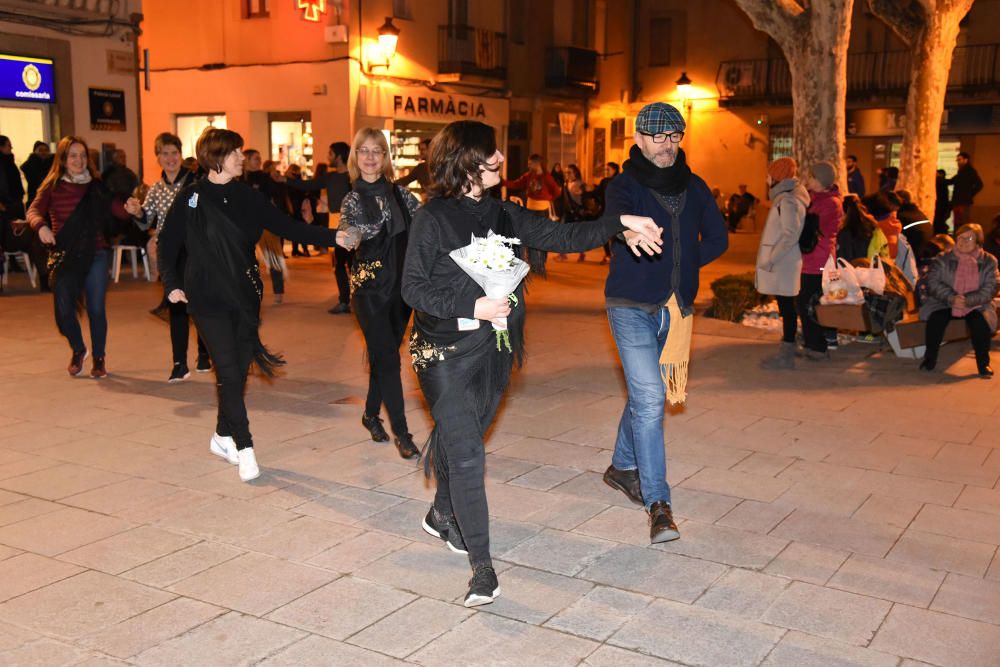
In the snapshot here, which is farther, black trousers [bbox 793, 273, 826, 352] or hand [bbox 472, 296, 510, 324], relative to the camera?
black trousers [bbox 793, 273, 826, 352]

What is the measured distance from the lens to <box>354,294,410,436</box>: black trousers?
6.00m

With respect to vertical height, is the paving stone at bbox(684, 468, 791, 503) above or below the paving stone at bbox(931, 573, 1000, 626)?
above

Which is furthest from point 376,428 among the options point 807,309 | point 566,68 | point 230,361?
point 566,68

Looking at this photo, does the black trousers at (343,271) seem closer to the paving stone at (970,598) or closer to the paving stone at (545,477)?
the paving stone at (545,477)

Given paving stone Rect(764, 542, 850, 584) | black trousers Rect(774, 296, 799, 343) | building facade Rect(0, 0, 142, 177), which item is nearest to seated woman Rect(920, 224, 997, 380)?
black trousers Rect(774, 296, 799, 343)

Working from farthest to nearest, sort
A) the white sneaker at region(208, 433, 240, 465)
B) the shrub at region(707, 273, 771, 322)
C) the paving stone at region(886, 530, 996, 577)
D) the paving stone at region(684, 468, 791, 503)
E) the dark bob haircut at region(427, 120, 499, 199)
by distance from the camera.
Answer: the shrub at region(707, 273, 771, 322)
the white sneaker at region(208, 433, 240, 465)
the paving stone at region(684, 468, 791, 503)
the paving stone at region(886, 530, 996, 577)
the dark bob haircut at region(427, 120, 499, 199)

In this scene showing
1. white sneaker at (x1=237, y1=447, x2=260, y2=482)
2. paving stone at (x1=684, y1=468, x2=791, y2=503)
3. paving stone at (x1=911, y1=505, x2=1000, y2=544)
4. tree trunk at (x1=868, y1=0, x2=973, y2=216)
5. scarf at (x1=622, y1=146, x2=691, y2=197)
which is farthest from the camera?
tree trunk at (x1=868, y1=0, x2=973, y2=216)

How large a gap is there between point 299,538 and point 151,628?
1.01 metres

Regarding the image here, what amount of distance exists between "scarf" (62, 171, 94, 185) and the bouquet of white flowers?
5.29 metres

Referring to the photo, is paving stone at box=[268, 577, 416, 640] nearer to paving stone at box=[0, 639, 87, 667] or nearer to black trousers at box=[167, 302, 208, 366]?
paving stone at box=[0, 639, 87, 667]

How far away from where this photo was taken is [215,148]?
5512mm

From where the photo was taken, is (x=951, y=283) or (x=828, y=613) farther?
(x=951, y=283)

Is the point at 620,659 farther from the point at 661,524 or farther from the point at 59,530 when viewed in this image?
the point at 59,530

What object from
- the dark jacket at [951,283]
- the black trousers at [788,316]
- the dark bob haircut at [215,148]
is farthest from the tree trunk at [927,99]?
the dark bob haircut at [215,148]
